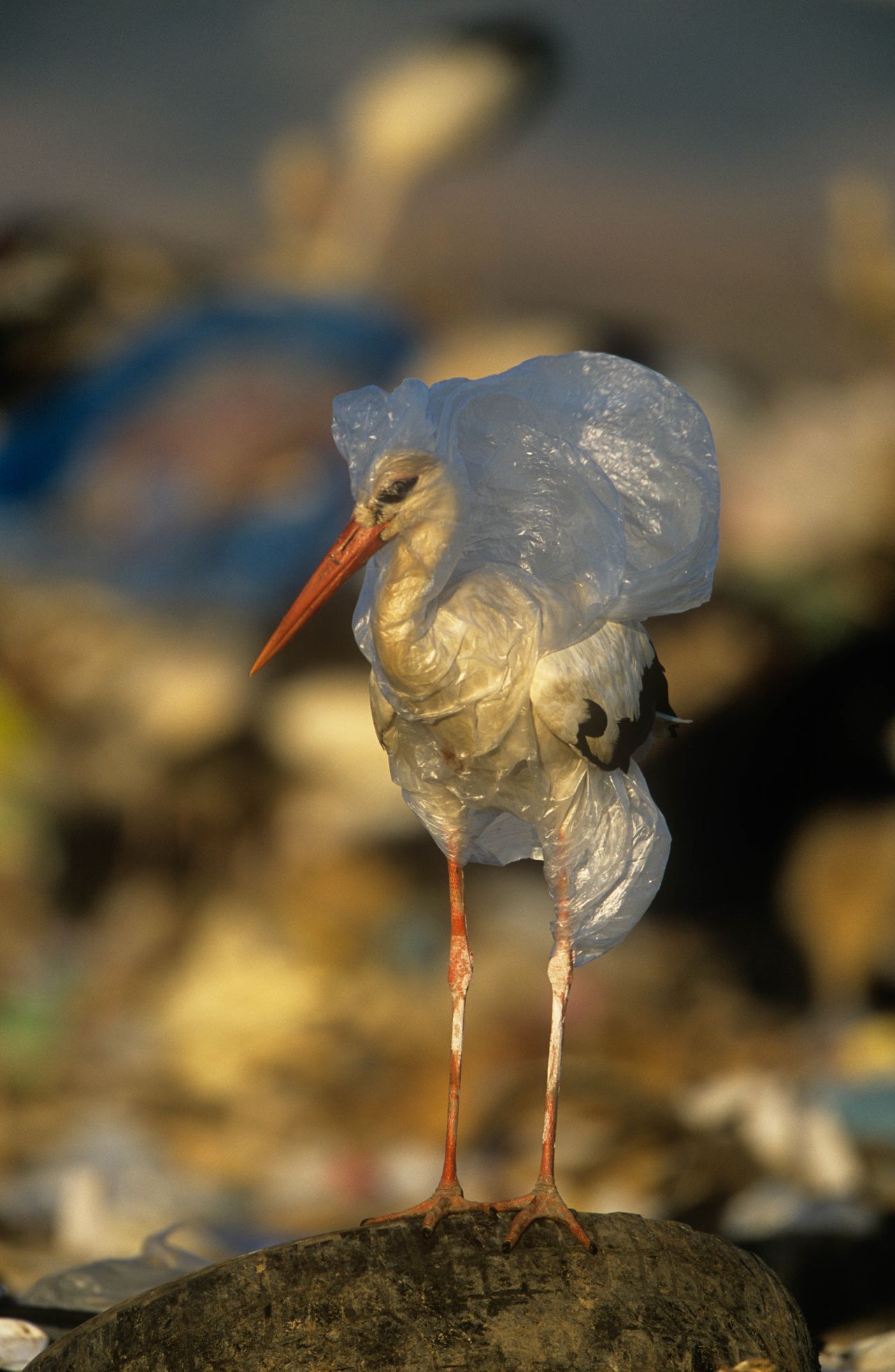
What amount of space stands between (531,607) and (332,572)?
40 centimetres

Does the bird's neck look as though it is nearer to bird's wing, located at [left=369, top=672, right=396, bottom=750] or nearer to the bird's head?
the bird's head

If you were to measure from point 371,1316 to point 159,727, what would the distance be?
5797mm

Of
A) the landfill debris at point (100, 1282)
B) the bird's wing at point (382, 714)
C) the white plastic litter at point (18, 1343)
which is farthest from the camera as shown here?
the landfill debris at point (100, 1282)

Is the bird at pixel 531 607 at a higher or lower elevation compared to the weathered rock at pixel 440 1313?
higher

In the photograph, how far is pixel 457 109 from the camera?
8.06 meters

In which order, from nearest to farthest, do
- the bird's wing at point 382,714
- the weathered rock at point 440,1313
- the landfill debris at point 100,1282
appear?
the weathered rock at point 440,1313, the bird's wing at point 382,714, the landfill debris at point 100,1282

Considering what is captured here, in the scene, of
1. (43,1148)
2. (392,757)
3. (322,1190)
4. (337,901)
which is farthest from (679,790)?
(392,757)

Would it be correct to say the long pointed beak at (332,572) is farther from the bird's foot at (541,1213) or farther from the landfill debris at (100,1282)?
the landfill debris at (100,1282)

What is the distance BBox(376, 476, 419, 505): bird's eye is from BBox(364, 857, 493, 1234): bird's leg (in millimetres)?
788

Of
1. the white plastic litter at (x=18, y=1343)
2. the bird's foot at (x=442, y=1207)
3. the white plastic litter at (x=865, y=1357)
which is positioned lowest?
the white plastic litter at (x=865, y=1357)

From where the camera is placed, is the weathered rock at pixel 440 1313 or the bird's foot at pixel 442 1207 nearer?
the weathered rock at pixel 440 1313

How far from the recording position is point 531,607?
287 centimetres

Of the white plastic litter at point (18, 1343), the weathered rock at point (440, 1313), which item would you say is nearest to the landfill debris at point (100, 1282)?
the white plastic litter at point (18, 1343)

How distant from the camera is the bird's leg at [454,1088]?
2820 millimetres
